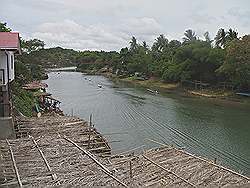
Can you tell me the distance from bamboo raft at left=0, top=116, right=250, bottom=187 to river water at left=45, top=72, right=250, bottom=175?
→ 7.08m

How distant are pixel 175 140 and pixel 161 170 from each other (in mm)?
A: 13983

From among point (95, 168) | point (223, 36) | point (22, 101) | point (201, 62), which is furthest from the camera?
point (223, 36)

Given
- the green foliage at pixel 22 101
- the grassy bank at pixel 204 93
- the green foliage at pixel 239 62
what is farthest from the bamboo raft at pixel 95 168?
the grassy bank at pixel 204 93

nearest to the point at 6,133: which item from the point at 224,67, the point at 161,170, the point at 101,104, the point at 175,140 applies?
the point at 161,170

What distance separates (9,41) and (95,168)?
10369 millimetres

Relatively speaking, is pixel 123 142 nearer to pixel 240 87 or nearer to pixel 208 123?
pixel 208 123

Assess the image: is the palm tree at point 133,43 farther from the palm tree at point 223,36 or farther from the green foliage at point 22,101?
the green foliage at point 22,101

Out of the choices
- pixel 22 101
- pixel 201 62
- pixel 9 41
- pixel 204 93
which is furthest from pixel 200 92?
pixel 9 41

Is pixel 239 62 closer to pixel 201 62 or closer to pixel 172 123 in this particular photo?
pixel 201 62

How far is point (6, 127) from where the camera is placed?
59.5 feet

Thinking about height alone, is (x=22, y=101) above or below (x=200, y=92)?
above

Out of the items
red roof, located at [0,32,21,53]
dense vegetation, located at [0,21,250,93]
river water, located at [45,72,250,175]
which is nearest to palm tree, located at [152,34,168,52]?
dense vegetation, located at [0,21,250,93]

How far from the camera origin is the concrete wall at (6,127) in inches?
706

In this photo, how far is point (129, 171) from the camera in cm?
1187
